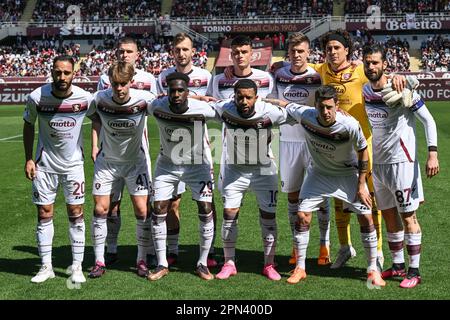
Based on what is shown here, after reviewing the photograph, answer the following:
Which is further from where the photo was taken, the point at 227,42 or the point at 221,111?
the point at 227,42

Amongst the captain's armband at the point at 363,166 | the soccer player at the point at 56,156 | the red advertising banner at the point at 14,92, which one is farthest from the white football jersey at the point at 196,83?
the red advertising banner at the point at 14,92

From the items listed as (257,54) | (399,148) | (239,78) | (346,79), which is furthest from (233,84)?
(257,54)

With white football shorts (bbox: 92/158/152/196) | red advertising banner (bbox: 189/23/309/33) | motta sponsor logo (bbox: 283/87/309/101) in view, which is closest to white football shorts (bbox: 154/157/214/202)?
white football shorts (bbox: 92/158/152/196)

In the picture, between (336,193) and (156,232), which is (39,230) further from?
(336,193)

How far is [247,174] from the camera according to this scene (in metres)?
7.72

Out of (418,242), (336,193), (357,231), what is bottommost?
(357,231)

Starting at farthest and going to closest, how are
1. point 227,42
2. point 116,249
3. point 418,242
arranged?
1. point 227,42
2. point 116,249
3. point 418,242

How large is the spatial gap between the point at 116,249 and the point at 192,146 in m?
1.85

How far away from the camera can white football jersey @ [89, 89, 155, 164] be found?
24.7 feet

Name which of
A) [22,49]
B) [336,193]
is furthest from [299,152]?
[22,49]

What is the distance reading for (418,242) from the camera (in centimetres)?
730

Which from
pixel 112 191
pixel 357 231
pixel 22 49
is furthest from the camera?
pixel 22 49

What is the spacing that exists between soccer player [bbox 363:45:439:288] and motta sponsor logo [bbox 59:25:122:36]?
Answer: 164 feet

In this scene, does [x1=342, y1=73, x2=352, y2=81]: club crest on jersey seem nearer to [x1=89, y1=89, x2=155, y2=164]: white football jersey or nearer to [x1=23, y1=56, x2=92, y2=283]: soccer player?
[x1=89, y1=89, x2=155, y2=164]: white football jersey
